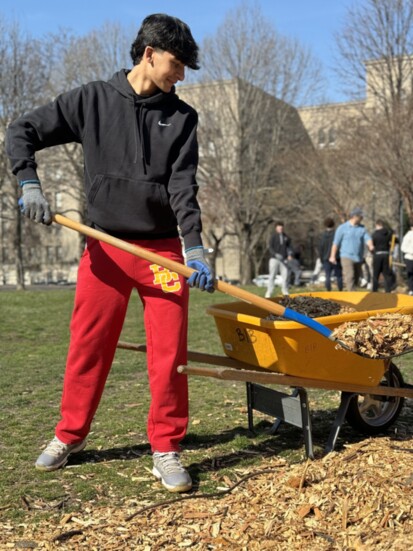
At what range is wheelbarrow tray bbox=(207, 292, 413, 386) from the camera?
3.65m

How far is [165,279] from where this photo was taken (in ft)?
11.8

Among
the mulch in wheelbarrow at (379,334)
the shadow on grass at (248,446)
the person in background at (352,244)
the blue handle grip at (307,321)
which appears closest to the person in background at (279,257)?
the person in background at (352,244)

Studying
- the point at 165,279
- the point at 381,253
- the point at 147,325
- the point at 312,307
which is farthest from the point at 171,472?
the point at 381,253

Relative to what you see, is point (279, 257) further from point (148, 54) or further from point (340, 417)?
point (148, 54)

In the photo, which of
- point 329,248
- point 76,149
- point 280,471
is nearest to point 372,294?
point 280,471

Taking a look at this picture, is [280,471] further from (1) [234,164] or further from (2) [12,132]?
(1) [234,164]

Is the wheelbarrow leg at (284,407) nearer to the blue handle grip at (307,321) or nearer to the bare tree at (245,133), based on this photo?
the blue handle grip at (307,321)

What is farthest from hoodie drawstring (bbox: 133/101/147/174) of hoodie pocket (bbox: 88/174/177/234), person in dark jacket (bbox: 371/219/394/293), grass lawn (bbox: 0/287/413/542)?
person in dark jacket (bbox: 371/219/394/293)

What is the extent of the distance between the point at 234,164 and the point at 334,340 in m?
31.6

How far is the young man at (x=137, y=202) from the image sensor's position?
3.47 meters

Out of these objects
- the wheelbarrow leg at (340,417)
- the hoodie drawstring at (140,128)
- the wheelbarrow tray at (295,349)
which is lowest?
the wheelbarrow leg at (340,417)

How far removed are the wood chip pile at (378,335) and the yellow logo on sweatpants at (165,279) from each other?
88cm

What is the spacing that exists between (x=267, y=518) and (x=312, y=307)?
1.56m

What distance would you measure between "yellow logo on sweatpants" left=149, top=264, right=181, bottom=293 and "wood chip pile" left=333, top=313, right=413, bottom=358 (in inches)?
34.8
